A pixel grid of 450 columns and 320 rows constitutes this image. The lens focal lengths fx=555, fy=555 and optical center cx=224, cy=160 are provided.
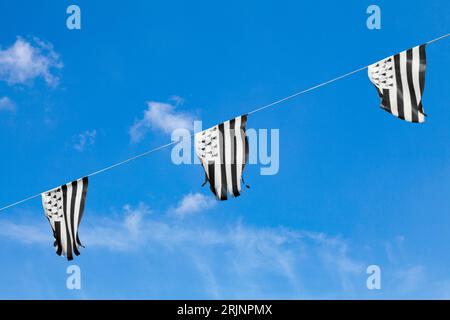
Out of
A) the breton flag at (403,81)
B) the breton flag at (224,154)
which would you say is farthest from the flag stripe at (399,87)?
the breton flag at (224,154)

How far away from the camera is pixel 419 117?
8031 mm

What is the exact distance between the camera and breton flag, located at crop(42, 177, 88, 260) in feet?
28.6

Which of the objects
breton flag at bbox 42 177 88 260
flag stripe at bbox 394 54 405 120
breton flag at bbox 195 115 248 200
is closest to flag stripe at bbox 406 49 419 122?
flag stripe at bbox 394 54 405 120

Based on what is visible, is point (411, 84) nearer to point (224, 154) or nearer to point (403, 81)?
point (403, 81)

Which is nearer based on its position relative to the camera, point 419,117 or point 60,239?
point 419,117

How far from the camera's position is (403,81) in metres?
8.07

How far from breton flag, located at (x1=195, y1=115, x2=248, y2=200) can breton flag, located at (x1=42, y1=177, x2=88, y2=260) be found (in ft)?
6.37

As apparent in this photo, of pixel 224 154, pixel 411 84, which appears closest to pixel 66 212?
pixel 224 154

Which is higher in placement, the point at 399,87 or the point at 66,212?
A: the point at 399,87

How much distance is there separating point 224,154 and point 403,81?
2833 millimetres
